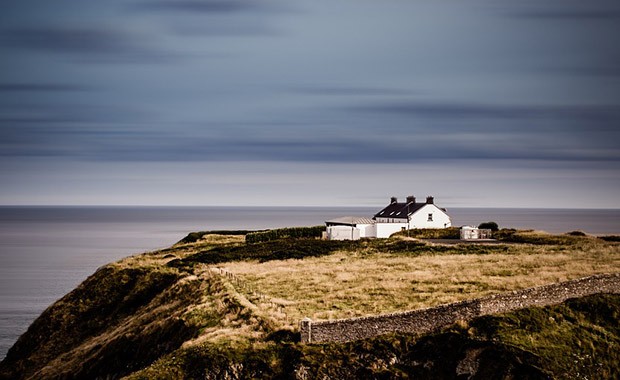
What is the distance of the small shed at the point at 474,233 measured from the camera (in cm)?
8006

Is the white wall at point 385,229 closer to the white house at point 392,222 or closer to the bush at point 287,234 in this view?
the white house at point 392,222

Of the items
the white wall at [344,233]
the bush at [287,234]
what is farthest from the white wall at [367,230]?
the bush at [287,234]

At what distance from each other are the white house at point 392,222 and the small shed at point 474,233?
10.4 m

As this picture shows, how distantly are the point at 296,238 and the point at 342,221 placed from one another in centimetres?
740

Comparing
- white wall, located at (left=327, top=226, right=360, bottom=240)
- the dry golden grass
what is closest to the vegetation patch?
the dry golden grass

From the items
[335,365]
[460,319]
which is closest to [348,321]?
[335,365]

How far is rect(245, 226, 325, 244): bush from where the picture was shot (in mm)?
90875

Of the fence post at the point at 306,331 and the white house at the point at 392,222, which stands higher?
the white house at the point at 392,222

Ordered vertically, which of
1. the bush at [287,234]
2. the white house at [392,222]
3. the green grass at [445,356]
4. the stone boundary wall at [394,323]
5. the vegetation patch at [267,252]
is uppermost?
the white house at [392,222]

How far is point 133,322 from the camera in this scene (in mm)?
46875

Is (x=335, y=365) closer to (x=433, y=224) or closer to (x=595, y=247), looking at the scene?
(x=595, y=247)

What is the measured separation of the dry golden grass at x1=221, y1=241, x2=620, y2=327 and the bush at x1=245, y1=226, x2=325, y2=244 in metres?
24.0

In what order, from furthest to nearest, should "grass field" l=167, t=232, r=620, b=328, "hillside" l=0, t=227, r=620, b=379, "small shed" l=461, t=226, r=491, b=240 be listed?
"small shed" l=461, t=226, r=491, b=240 < "grass field" l=167, t=232, r=620, b=328 < "hillside" l=0, t=227, r=620, b=379

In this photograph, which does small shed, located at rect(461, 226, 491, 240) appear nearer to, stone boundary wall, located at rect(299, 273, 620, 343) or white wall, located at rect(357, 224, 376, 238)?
white wall, located at rect(357, 224, 376, 238)
